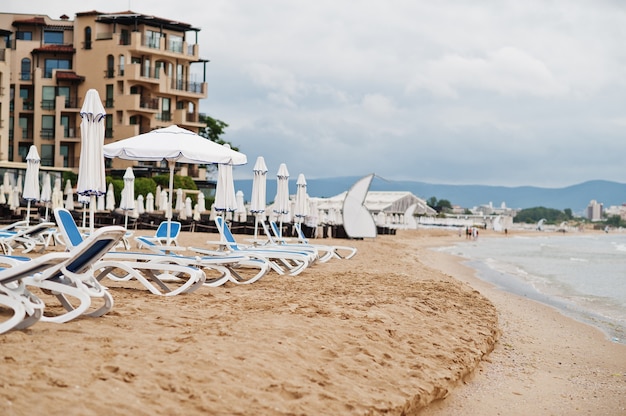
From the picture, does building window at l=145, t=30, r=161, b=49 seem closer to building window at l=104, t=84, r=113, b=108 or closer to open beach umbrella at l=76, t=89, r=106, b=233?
building window at l=104, t=84, r=113, b=108

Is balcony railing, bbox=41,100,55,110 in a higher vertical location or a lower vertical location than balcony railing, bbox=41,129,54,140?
higher

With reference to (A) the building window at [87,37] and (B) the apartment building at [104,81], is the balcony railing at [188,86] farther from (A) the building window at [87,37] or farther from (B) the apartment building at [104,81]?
(A) the building window at [87,37]

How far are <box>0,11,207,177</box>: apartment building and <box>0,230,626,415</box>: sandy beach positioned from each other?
1714 inches

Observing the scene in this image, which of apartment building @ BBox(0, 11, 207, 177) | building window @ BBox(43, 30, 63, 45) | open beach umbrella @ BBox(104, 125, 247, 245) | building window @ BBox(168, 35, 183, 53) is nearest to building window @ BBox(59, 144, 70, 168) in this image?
apartment building @ BBox(0, 11, 207, 177)

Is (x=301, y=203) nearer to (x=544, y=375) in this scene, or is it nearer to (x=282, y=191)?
(x=282, y=191)

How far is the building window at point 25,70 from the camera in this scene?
54.7 metres

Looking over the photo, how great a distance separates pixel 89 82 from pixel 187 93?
6496mm

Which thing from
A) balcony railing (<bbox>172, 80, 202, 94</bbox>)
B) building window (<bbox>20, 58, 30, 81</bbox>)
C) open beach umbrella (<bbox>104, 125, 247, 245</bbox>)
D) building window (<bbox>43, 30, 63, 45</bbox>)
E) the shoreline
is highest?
building window (<bbox>43, 30, 63, 45</bbox>)

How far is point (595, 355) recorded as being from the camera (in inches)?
390

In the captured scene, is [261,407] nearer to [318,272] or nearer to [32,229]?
[318,272]

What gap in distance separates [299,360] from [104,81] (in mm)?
50106

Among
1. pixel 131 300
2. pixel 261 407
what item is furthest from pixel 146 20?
pixel 261 407

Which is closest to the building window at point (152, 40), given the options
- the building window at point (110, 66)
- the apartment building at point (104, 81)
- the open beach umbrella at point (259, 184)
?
the apartment building at point (104, 81)

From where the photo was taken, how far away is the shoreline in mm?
6852
